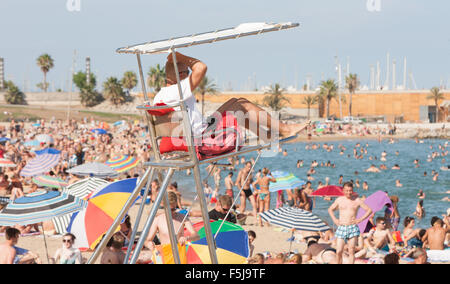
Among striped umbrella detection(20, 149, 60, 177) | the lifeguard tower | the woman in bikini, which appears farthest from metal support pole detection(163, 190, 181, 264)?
striped umbrella detection(20, 149, 60, 177)

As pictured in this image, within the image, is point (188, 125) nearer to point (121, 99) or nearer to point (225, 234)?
point (225, 234)

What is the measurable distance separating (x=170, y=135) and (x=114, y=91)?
8395 cm

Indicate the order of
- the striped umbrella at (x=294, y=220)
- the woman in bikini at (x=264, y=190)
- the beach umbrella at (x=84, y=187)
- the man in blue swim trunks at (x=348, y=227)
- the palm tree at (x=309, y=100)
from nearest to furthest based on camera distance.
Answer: the man in blue swim trunks at (x=348, y=227) → the striped umbrella at (x=294, y=220) → the beach umbrella at (x=84, y=187) → the woman in bikini at (x=264, y=190) → the palm tree at (x=309, y=100)

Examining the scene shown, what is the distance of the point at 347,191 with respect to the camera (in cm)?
896

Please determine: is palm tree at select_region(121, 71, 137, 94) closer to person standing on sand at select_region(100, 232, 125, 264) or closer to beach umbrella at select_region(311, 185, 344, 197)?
beach umbrella at select_region(311, 185, 344, 197)

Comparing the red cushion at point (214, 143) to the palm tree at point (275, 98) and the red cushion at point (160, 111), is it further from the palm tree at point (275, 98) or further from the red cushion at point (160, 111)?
the palm tree at point (275, 98)

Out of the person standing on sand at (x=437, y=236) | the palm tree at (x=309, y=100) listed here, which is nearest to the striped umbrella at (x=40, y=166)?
the person standing on sand at (x=437, y=236)

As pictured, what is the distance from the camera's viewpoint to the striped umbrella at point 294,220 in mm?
8984

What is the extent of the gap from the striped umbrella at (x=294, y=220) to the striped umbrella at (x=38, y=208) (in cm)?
315

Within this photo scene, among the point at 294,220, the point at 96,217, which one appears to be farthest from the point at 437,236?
the point at 96,217

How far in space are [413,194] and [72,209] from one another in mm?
26555

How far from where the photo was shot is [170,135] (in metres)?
3.05

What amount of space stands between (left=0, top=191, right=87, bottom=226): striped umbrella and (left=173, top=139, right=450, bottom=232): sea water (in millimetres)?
6178

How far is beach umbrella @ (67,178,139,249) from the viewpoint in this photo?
746cm
